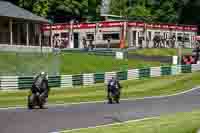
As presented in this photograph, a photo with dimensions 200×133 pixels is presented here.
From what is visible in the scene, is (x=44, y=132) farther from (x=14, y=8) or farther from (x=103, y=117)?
(x=14, y=8)

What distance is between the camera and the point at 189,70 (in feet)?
165

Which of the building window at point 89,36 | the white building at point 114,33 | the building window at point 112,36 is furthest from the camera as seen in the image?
the building window at point 89,36

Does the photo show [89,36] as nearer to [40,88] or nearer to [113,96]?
[113,96]

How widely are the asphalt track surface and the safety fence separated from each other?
1028 cm

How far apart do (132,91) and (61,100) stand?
884cm

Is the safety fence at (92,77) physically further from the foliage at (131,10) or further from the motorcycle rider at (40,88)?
the foliage at (131,10)

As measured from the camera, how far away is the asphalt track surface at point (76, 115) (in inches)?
725

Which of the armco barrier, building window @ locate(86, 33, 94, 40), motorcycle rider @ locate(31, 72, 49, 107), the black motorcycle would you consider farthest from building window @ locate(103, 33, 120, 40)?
motorcycle rider @ locate(31, 72, 49, 107)

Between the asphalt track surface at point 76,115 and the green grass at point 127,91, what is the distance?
13.8 ft

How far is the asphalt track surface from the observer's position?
18.4 metres

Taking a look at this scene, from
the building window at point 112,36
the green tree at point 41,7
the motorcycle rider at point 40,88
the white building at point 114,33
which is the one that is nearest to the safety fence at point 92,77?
the motorcycle rider at point 40,88

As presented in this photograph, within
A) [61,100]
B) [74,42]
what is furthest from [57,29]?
[61,100]

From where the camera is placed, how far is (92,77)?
42.7 metres

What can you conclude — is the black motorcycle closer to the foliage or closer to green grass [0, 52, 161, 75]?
green grass [0, 52, 161, 75]
